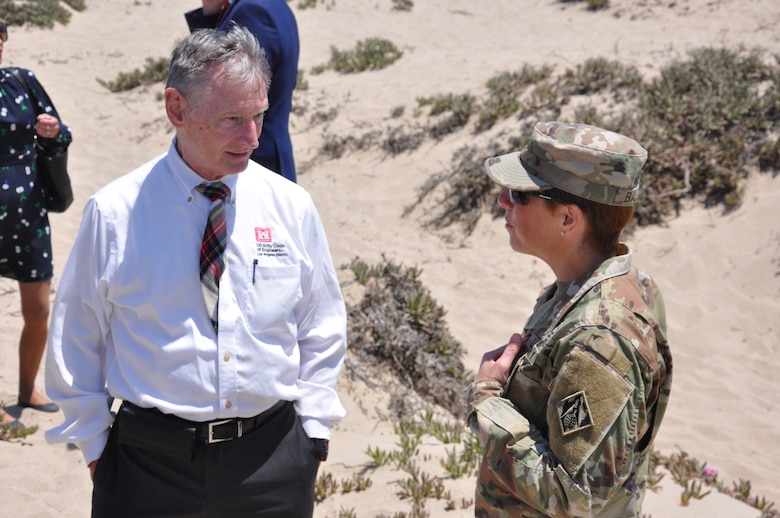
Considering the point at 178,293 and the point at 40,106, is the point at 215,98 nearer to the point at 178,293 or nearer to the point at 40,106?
the point at 178,293

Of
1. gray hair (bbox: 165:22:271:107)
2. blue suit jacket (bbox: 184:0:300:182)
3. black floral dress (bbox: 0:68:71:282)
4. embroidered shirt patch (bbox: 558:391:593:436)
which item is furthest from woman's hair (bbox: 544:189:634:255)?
black floral dress (bbox: 0:68:71:282)

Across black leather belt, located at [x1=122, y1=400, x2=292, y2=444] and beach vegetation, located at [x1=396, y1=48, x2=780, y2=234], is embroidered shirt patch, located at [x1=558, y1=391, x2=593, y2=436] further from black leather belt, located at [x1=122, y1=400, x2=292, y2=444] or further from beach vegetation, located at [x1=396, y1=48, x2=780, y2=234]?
beach vegetation, located at [x1=396, y1=48, x2=780, y2=234]

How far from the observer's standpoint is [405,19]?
56.6ft

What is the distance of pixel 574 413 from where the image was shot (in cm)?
178

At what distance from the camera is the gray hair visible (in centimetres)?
210

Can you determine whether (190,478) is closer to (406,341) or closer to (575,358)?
(575,358)

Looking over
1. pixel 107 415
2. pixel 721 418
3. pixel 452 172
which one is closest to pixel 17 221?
pixel 107 415

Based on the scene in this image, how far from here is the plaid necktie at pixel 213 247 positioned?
212cm

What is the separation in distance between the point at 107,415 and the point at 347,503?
1979mm

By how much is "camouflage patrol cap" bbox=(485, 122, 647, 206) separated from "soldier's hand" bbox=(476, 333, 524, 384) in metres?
0.41

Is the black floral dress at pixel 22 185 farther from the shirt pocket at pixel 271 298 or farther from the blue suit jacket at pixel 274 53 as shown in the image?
the shirt pocket at pixel 271 298

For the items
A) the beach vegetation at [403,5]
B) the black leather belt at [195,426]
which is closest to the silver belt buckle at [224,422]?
the black leather belt at [195,426]

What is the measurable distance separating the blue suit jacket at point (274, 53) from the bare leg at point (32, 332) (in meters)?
1.44

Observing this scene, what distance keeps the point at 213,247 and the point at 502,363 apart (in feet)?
2.76
